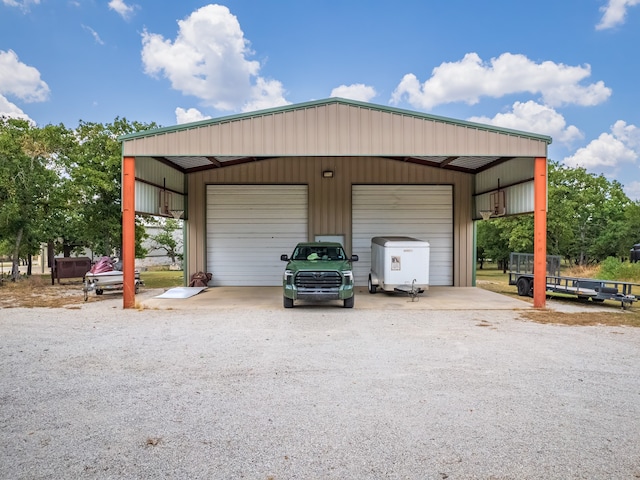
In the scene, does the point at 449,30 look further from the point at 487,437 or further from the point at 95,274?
the point at 487,437

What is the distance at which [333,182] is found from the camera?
1605 centimetres

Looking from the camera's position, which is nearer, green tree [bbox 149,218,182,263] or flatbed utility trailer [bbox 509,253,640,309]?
flatbed utility trailer [bbox 509,253,640,309]

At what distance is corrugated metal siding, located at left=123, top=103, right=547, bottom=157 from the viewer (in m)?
10.4

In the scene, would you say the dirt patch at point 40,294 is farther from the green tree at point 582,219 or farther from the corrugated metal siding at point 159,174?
the green tree at point 582,219

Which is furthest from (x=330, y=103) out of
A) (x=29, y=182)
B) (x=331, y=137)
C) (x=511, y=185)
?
(x=29, y=182)

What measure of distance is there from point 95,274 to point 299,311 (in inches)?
286

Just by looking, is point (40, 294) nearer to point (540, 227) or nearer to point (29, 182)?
point (29, 182)

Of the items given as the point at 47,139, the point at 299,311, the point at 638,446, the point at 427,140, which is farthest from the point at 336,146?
the point at 47,139

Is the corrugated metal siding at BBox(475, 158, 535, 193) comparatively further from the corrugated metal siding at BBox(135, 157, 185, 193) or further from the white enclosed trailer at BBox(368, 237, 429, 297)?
the corrugated metal siding at BBox(135, 157, 185, 193)

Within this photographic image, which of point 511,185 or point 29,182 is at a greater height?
point 29,182

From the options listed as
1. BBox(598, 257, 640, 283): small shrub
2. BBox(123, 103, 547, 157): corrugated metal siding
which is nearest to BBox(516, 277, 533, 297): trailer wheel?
BBox(123, 103, 547, 157): corrugated metal siding

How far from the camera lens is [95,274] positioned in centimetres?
1330

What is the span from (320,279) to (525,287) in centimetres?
743

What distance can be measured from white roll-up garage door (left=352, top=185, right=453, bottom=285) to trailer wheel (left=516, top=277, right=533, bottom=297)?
9.86ft
